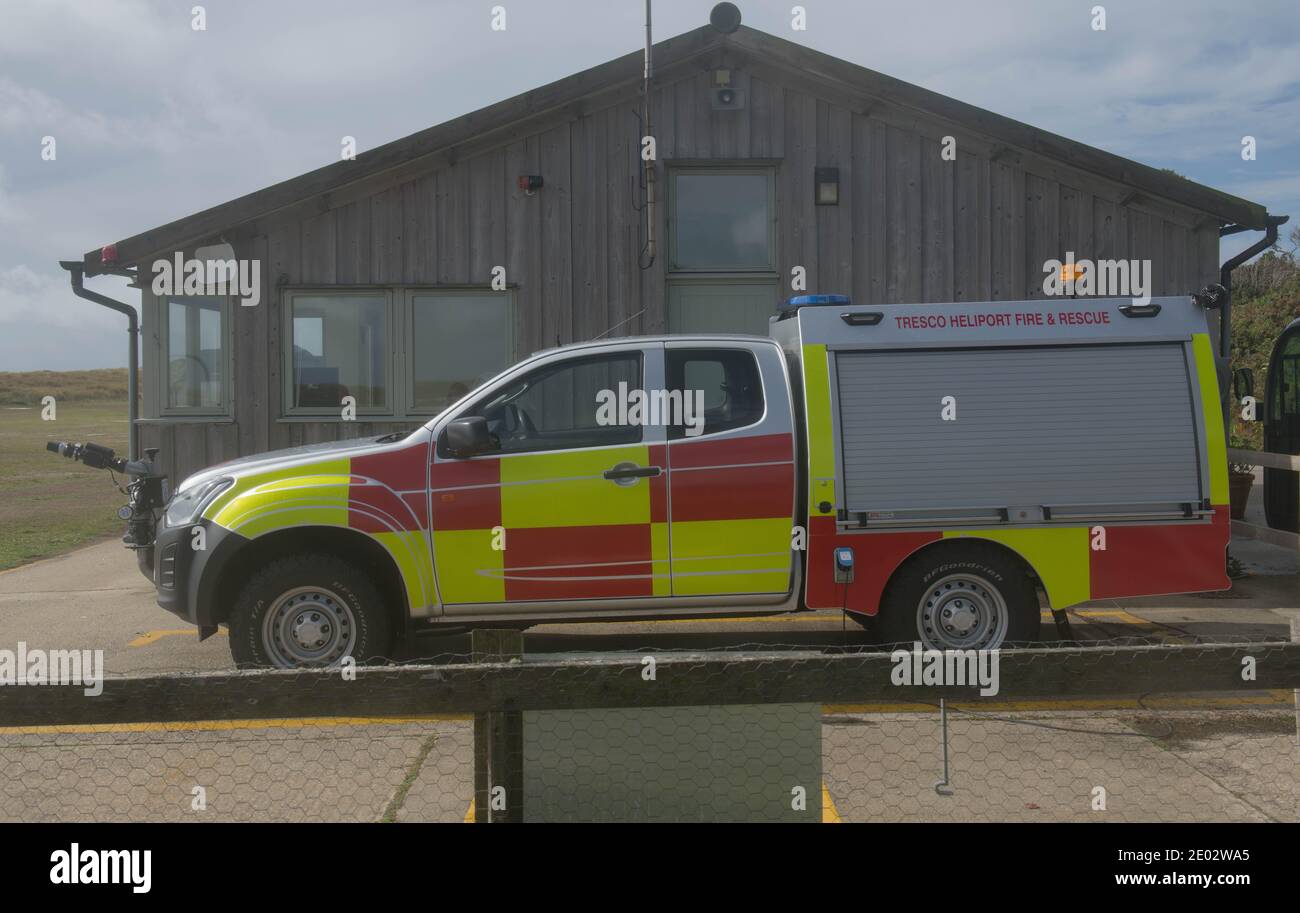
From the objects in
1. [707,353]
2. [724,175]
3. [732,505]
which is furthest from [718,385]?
[724,175]

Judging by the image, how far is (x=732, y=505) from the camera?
6.62m

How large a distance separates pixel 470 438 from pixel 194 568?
5.61 feet

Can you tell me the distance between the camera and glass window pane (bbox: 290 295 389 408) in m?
11.4

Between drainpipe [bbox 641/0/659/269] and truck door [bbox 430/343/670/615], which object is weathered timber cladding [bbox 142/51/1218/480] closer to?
drainpipe [bbox 641/0/659/269]

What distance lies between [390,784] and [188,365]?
7.46 m

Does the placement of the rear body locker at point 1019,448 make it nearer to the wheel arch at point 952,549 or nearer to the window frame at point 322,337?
the wheel arch at point 952,549

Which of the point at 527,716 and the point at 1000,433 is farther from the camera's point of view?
the point at 1000,433

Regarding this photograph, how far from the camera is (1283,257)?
38.5m

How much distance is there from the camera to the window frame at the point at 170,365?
1120 cm

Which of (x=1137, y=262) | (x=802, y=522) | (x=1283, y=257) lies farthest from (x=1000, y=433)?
(x=1283, y=257)

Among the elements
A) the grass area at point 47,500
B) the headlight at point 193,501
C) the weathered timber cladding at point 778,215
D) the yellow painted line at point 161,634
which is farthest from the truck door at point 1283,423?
the grass area at point 47,500

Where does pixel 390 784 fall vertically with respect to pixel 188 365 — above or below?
below

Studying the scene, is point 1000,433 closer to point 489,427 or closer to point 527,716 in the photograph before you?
point 489,427

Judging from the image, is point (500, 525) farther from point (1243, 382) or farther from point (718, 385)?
point (1243, 382)
